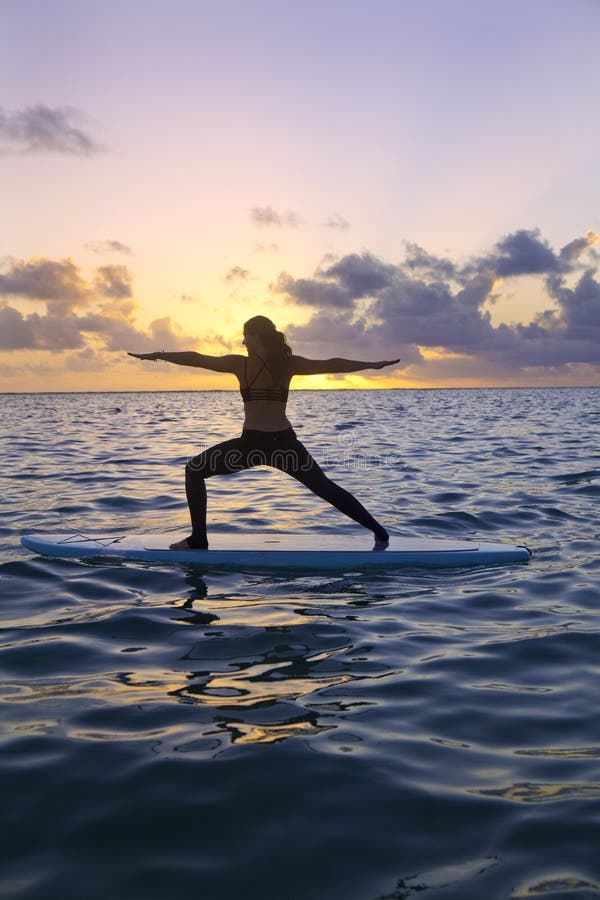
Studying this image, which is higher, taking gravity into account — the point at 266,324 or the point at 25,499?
the point at 266,324

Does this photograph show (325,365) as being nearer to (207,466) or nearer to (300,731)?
(207,466)

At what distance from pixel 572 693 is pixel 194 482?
391cm

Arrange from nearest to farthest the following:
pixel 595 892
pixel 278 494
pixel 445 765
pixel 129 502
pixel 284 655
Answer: pixel 595 892
pixel 445 765
pixel 284 655
pixel 129 502
pixel 278 494

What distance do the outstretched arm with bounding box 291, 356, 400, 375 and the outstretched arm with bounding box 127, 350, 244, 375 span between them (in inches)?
20.1

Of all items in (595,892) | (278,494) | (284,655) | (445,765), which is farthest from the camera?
(278,494)

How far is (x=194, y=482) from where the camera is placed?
22.6ft

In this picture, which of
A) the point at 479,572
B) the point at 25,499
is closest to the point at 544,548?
the point at 479,572

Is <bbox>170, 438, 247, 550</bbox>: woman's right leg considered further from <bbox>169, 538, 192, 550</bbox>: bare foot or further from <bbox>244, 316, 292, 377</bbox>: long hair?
<bbox>244, 316, 292, 377</bbox>: long hair

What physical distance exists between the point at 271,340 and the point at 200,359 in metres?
0.69

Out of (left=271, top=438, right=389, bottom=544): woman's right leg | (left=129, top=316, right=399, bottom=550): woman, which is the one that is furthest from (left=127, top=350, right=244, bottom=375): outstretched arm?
(left=271, top=438, right=389, bottom=544): woman's right leg

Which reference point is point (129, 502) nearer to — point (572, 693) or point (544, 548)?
point (544, 548)

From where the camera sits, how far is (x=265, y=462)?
269 inches

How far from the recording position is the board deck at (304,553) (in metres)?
6.99

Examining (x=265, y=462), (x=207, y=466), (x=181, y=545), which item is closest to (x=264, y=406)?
(x=265, y=462)
